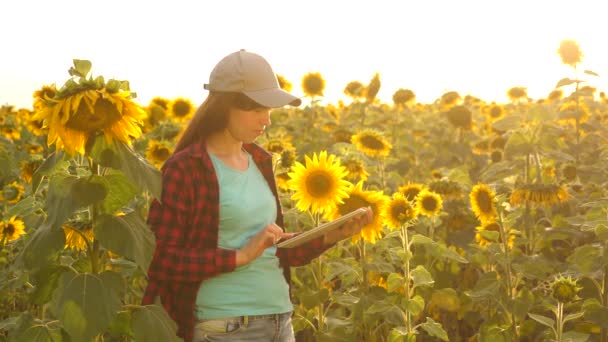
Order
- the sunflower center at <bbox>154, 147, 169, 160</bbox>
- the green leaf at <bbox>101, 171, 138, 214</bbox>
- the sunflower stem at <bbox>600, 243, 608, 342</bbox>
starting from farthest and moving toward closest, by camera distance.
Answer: the sunflower center at <bbox>154, 147, 169, 160</bbox>
the sunflower stem at <bbox>600, 243, 608, 342</bbox>
the green leaf at <bbox>101, 171, 138, 214</bbox>

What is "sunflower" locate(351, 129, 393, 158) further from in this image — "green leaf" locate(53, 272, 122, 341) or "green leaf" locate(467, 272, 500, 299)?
"green leaf" locate(53, 272, 122, 341)

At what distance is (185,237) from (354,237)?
119cm

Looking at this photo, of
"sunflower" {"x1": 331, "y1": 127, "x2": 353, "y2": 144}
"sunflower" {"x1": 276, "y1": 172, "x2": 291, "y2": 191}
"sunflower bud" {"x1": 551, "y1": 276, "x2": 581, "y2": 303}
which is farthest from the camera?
"sunflower" {"x1": 331, "y1": 127, "x2": 353, "y2": 144}

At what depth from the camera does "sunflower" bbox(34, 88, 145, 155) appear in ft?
7.44

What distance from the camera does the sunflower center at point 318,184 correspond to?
11.9ft

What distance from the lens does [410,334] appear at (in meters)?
3.74

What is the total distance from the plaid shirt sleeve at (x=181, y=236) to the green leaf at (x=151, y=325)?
232 mm

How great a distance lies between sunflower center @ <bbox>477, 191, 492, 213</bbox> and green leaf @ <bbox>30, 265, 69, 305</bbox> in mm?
2821

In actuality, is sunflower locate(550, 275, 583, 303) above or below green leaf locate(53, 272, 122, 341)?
below

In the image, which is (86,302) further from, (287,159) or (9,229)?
(9,229)

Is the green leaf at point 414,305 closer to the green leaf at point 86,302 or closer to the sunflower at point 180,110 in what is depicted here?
the green leaf at point 86,302

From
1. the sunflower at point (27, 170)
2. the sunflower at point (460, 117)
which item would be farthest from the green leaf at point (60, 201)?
the sunflower at point (460, 117)

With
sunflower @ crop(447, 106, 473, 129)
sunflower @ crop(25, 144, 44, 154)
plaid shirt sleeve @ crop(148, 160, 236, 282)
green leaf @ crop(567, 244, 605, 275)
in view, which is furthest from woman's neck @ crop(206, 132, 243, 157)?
sunflower @ crop(447, 106, 473, 129)

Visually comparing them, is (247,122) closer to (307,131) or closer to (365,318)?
(365,318)
